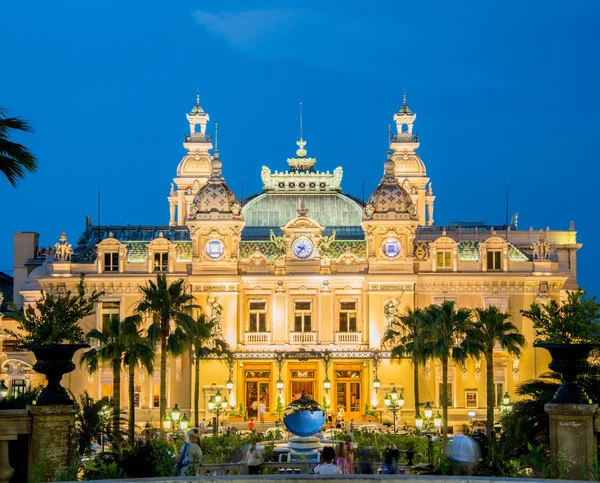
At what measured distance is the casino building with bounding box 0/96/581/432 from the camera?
76.8m

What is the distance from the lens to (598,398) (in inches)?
1171

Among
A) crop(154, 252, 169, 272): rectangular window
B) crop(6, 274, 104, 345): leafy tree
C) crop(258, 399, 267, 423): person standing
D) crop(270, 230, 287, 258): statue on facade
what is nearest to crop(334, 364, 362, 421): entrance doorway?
crop(258, 399, 267, 423): person standing

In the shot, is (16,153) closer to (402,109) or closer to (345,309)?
(345,309)

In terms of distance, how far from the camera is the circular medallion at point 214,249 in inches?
3068

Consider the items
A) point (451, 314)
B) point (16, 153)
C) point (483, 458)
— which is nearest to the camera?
point (16, 153)

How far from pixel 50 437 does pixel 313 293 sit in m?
52.3

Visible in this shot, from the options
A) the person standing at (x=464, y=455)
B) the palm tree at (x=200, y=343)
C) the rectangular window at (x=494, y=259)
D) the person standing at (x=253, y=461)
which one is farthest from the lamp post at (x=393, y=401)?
the person standing at (x=464, y=455)

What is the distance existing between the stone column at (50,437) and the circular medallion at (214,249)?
5147 centimetres

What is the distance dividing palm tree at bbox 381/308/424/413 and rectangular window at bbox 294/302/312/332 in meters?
5.19

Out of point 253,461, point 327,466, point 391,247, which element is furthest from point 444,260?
point 327,466

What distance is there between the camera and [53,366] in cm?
2669

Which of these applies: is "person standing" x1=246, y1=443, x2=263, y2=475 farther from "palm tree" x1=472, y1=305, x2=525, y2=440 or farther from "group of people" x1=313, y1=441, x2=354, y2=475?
"palm tree" x1=472, y1=305, x2=525, y2=440

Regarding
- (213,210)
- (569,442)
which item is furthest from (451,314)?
(569,442)

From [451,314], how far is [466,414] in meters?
17.1
